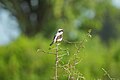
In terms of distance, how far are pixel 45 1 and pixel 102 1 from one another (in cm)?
227

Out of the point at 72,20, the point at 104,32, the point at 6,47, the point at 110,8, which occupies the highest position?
the point at 104,32

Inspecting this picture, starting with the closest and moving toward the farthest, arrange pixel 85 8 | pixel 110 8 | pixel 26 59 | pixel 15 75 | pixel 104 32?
pixel 15 75
pixel 26 59
pixel 85 8
pixel 110 8
pixel 104 32

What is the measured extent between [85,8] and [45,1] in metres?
1.57

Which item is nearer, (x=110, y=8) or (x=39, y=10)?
(x=39, y=10)

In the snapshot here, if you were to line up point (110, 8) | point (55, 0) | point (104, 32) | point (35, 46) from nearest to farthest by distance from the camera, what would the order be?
point (35, 46), point (55, 0), point (110, 8), point (104, 32)

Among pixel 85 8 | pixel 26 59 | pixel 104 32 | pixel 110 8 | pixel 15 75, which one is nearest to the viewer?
pixel 15 75

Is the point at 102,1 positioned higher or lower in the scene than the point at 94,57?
higher

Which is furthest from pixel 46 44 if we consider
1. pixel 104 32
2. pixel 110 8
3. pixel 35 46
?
pixel 104 32

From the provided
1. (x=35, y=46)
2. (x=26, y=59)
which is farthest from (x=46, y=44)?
(x=26, y=59)

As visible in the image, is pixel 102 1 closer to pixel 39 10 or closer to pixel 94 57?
pixel 39 10

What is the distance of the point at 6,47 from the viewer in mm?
13453

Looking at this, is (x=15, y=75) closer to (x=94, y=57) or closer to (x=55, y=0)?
(x=94, y=57)

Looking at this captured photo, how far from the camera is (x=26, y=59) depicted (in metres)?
12.3

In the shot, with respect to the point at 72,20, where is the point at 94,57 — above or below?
below
